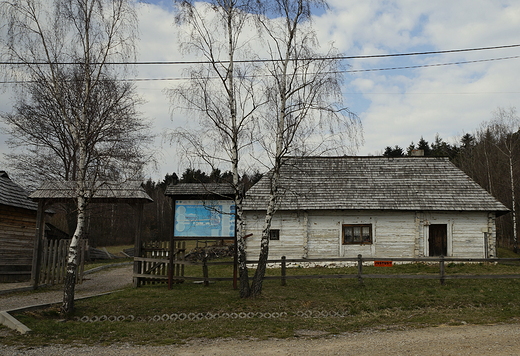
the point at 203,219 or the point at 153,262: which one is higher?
the point at 203,219

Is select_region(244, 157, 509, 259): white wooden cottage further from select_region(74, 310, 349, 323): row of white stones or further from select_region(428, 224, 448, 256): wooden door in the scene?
select_region(74, 310, 349, 323): row of white stones

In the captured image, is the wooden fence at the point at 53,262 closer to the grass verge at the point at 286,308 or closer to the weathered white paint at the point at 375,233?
the grass verge at the point at 286,308

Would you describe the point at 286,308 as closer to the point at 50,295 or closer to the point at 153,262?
the point at 153,262

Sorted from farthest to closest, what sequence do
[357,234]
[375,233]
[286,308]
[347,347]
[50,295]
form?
[357,234] < [375,233] < [50,295] < [286,308] < [347,347]

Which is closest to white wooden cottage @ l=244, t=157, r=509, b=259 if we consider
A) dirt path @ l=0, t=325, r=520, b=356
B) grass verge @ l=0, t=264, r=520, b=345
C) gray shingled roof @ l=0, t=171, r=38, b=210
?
grass verge @ l=0, t=264, r=520, b=345

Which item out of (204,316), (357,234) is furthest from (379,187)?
(204,316)

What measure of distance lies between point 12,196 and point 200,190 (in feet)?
31.8

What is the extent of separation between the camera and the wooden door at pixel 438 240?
66.3 feet

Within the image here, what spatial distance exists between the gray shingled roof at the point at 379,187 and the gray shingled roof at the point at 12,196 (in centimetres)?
956

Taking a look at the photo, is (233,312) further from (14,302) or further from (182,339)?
(14,302)

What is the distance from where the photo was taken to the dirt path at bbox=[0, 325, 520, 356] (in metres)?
6.97

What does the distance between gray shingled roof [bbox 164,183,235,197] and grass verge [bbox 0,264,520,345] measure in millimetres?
2952

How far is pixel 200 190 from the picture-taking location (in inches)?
519

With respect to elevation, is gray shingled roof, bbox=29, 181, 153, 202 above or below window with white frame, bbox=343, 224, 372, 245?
→ above
